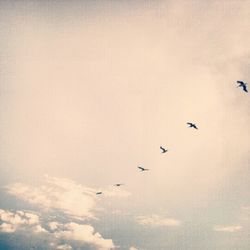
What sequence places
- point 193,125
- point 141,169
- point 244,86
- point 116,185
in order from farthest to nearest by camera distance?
point 141,169
point 116,185
point 193,125
point 244,86

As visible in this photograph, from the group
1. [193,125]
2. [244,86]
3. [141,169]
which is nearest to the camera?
[244,86]

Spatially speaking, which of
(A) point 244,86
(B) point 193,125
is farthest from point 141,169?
(A) point 244,86

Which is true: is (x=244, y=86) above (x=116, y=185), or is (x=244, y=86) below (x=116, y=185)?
above

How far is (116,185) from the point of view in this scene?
81.0 metres

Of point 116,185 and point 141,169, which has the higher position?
point 141,169

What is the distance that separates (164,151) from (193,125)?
43.6ft

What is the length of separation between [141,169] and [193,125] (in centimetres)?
2217

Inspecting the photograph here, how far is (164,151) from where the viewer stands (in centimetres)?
8169

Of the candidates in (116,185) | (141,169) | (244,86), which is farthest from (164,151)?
(244,86)

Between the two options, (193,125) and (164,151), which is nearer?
(193,125)

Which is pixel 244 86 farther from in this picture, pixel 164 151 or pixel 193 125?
pixel 164 151

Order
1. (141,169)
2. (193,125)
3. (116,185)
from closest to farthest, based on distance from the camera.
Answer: (193,125) → (116,185) → (141,169)

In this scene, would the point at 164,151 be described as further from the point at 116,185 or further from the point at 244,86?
the point at 244,86

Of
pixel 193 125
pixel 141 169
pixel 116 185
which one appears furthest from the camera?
pixel 141 169
